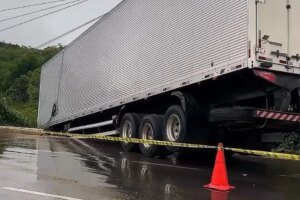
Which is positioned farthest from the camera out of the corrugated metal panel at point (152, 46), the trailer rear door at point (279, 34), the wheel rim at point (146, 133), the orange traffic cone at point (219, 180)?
the wheel rim at point (146, 133)

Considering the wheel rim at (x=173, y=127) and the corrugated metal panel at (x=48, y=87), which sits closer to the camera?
the wheel rim at (x=173, y=127)

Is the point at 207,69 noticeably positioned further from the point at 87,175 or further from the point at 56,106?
the point at 56,106

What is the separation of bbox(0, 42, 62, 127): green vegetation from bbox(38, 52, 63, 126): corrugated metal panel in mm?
21107

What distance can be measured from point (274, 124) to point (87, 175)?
12.6 ft

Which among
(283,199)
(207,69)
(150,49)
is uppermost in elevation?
(150,49)

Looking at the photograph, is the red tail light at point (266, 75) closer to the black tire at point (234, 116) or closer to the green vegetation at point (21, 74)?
the black tire at point (234, 116)

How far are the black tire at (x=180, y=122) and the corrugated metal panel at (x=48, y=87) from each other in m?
12.6

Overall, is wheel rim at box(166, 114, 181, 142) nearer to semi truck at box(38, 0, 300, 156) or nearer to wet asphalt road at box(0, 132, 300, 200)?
semi truck at box(38, 0, 300, 156)

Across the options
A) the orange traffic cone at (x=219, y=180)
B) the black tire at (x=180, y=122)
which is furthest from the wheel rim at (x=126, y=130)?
the orange traffic cone at (x=219, y=180)

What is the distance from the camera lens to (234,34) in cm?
919

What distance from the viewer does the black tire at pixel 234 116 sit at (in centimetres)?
919

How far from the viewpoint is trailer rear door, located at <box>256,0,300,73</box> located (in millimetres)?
8852

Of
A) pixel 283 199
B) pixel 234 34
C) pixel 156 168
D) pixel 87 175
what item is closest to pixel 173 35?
pixel 234 34

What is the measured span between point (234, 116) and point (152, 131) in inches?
124
